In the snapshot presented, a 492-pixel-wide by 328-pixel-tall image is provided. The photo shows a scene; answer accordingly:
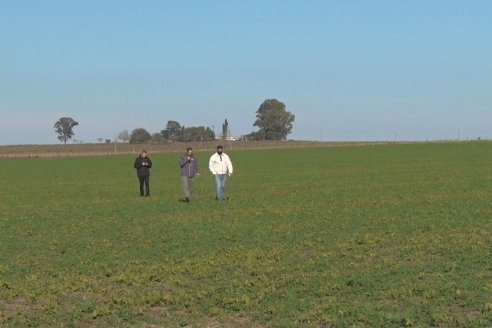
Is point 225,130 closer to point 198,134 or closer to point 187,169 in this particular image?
point 198,134

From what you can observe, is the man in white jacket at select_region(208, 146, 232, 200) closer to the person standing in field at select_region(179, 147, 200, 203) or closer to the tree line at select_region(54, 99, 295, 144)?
the person standing in field at select_region(179, 147, 200, 203)

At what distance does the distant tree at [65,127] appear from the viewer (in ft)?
616

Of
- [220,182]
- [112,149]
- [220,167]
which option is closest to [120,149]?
[112,149]

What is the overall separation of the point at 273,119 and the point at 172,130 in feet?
A: 111

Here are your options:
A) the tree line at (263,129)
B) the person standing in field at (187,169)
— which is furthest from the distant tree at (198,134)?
the person standing in field at (187,169)

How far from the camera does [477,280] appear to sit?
923 cm

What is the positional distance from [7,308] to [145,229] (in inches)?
273

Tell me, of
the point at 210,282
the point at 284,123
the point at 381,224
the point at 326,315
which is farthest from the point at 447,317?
the point at 284,123

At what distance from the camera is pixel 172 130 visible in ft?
618

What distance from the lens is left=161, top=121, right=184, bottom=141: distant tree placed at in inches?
7344

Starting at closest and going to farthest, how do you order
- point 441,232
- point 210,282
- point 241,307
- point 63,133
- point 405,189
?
1. point 241,307
2. point 210,282
3. point 441,232
4. point 405,189
5. point 63,133

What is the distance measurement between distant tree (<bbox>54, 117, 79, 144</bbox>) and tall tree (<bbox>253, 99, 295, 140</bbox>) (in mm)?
53266

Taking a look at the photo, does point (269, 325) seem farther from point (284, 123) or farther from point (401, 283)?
point (284, 123)

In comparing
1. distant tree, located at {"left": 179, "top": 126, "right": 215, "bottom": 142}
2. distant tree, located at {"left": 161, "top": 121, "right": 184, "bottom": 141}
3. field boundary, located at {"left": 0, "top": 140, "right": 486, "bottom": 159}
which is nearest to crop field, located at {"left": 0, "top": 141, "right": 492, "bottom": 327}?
field boundary, located at {"left": 0, "top": 140, "right": 486, "bottom": 159}
